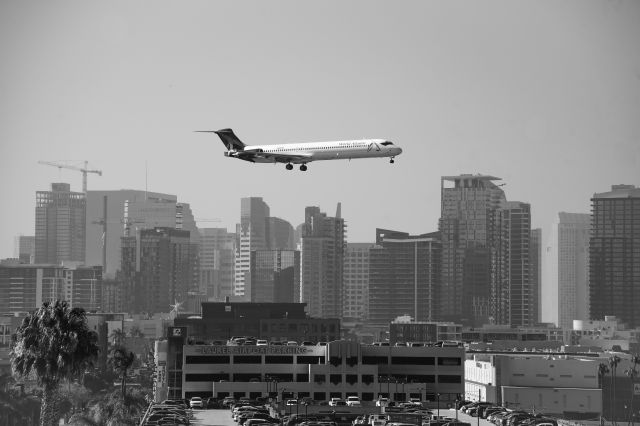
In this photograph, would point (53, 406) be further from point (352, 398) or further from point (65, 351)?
point (352, 398)

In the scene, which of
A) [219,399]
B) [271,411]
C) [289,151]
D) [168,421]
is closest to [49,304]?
[168,421]

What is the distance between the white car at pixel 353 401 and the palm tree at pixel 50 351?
4659cm

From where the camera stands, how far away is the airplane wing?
172125 mm

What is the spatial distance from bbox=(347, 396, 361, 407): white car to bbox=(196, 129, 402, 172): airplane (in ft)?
87.6

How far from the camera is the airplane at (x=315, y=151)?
172m

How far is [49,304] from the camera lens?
136875mm

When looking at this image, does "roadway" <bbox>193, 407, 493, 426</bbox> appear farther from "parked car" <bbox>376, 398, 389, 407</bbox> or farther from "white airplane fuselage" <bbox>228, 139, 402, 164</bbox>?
"white airplane fuselage" <bbox>228, 139, 402, 164</bbox>

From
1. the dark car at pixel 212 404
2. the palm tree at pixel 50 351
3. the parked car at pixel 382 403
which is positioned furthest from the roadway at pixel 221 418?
the palm tree at pixel 50 351

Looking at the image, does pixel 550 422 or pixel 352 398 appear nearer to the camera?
pixel 550 422

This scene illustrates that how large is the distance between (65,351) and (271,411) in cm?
3240

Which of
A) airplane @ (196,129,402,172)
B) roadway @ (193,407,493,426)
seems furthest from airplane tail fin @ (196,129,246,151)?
roadway @ (193,407,493,426)

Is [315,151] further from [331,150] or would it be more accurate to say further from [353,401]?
[353,401]

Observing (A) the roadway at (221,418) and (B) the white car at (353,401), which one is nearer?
(A) the roadway at (221,418)

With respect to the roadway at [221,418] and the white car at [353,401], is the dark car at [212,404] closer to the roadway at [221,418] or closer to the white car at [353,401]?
the roadway at [221,418]
